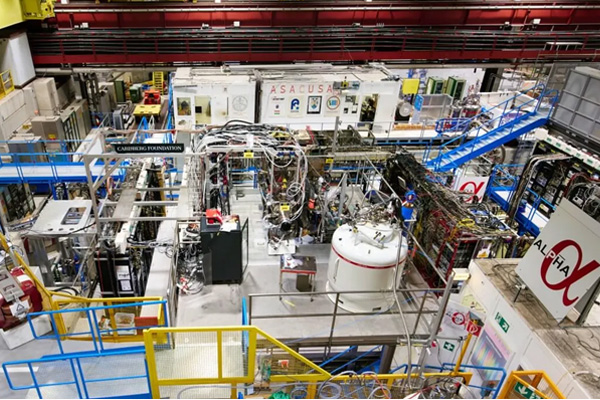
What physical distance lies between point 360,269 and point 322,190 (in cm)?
293

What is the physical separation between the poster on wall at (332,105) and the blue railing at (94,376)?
1071cm

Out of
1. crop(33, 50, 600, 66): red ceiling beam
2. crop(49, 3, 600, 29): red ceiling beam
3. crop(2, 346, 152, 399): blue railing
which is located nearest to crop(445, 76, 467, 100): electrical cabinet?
crop(33, 50, 600, 66): red ceiling beam

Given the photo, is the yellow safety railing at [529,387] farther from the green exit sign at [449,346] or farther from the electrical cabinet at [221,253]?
the electrical cabinet at [221,253]

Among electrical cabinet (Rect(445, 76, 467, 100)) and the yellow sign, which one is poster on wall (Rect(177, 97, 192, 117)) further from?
electrical cabinet (Rect(445, 76, 467, 100))

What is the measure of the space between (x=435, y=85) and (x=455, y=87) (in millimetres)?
930

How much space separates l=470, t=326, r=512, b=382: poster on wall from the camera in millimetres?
6746

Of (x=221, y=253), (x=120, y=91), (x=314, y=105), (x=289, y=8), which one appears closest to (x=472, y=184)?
(x=314, y=105)

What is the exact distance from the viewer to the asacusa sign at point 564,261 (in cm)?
568

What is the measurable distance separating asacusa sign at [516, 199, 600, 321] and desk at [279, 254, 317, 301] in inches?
147

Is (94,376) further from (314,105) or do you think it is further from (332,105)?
(332,105)

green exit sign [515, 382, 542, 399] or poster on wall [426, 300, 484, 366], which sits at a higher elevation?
green exit sign [515, 382, 542, 399]

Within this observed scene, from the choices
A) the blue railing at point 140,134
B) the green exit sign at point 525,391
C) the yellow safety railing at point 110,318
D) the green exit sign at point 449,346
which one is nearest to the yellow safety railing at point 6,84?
the blue railing at point 140,134

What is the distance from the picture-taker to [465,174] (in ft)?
42.5

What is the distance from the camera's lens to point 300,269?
27.2ft
